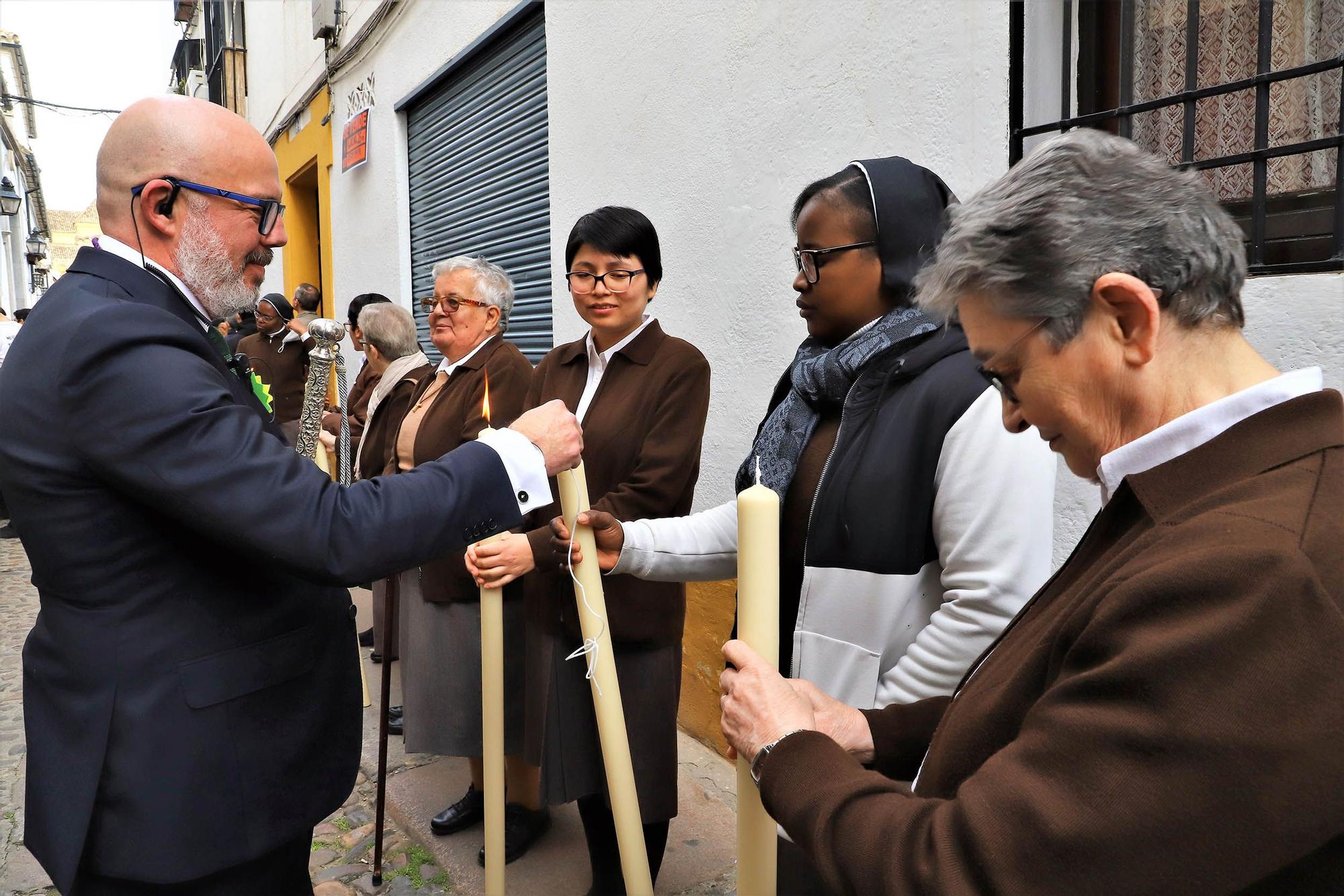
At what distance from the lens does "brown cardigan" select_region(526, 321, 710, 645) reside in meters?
2.53

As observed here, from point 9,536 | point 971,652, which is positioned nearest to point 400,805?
point 971,652

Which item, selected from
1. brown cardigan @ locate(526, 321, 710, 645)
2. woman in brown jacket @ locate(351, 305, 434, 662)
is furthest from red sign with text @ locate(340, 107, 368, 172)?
brown cardigan @ locate(526, 321, 710, 645)

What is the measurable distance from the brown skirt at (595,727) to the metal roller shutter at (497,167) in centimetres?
300

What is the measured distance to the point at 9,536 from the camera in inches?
361

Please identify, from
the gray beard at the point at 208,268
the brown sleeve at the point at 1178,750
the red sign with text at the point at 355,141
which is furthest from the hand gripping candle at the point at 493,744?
the red sign with text at the point at 355,141

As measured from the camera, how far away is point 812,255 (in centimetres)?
177

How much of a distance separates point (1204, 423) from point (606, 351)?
2.03 meters

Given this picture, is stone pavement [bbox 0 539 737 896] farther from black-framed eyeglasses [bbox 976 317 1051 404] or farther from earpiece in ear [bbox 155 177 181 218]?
black-framed eyeglasses [bbox 976 317 1051 404]

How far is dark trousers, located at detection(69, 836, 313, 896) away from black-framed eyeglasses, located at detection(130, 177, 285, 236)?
1.18 metres

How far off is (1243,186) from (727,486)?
2013 mm

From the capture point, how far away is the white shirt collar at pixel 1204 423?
830 mm

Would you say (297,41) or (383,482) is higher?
(297,41)

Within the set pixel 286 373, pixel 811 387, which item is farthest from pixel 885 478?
pixel 286 373

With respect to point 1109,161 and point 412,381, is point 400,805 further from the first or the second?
point 1109,161
